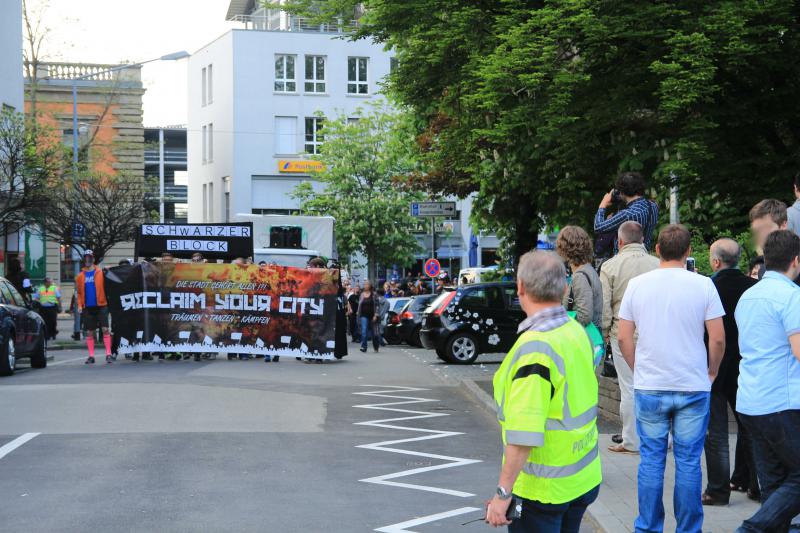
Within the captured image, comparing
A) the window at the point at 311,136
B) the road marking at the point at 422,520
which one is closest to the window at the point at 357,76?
the window at the point at 311,136

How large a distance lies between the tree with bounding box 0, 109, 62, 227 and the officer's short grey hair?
2723cm

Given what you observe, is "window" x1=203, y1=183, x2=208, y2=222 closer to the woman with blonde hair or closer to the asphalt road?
the asphalt road

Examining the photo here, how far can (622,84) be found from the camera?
48.6 ft

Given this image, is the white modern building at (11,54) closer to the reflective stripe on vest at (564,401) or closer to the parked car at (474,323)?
the parked car at (474,323)

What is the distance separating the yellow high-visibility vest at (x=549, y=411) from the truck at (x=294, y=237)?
25.0 m

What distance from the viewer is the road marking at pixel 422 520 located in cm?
724

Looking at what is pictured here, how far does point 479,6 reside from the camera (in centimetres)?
1575

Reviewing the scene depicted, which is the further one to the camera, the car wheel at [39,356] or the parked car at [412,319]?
the parked car at [412,319]

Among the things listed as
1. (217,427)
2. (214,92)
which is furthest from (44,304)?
(214,92)

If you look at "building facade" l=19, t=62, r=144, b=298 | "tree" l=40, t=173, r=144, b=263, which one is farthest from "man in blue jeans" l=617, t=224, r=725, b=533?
"building facade" l=19, t=62, r=144, b=298

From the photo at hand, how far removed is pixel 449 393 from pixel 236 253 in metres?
9.20

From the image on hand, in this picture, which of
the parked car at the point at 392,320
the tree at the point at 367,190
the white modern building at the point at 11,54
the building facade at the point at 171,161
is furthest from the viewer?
the building facade at the point at 171,161

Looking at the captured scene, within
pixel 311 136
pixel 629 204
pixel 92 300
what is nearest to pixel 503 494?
pixel 629 204

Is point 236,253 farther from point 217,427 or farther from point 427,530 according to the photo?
point 427,530
